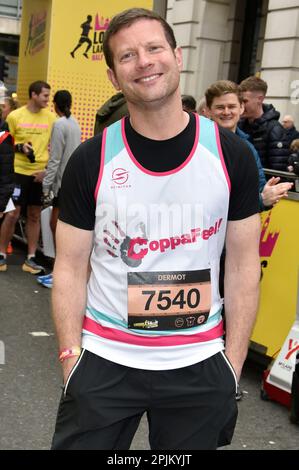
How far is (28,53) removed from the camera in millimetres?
10602

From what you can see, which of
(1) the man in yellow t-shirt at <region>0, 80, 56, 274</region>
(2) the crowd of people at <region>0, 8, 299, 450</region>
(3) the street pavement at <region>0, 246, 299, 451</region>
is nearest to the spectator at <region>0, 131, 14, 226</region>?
(3) the street pavement at <region>0, 246, 299, 451</region>

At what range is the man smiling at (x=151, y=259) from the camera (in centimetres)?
217

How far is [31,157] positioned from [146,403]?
6.32 metres

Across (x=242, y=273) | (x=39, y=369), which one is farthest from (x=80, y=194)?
(x=39, y=369)

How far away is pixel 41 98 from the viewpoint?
8.29 m

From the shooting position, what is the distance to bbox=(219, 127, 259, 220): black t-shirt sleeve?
87.4 inches

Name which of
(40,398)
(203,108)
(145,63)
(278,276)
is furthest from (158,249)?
(203,108)

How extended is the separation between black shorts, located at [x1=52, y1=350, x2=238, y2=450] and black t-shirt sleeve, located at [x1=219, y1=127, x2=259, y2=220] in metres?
0.45

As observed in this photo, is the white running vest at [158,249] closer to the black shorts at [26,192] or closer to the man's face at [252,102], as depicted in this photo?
the man's face at [252,102]

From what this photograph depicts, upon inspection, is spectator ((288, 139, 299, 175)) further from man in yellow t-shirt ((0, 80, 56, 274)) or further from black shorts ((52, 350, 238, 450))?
man in yellow t-shirt ((0, 80, 56, 274))

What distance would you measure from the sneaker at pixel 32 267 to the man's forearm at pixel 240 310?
18.9ft

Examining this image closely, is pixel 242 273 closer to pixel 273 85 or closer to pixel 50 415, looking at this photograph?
pixel 50 415

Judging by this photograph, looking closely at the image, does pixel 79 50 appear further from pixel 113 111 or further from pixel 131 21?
pixel 131 21

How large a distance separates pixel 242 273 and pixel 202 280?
16 centimetres
